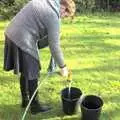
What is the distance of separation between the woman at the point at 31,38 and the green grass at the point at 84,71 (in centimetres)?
55

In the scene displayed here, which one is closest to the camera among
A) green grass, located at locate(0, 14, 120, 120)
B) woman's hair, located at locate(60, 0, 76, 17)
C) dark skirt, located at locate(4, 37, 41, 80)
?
dark skirt, located at locate(4, 37, 41, 80)

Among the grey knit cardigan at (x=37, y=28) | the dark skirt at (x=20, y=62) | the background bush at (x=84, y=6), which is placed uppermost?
the grey knit cardigan at (x=37, y=28)

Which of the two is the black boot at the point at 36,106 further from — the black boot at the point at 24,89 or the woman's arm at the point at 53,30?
the woman's arm at the point at 53,30

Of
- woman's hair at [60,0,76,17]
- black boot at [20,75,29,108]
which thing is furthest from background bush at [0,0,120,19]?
black boot at [20,75,29,108]

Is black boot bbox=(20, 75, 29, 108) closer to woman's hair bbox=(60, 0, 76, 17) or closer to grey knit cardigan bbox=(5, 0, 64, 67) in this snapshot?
grey knit cardigan bbox=(5, 0, 64, 67)

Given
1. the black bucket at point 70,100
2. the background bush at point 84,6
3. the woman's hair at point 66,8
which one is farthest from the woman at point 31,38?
the background bush at point 84,6

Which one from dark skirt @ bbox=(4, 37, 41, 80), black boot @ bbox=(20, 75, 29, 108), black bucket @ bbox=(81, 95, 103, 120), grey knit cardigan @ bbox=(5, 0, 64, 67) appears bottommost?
black bucket @ bbox=(81, 95, 103, 120)

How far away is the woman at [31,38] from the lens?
3.92 meters

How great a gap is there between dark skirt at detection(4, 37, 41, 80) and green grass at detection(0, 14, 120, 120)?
69cm

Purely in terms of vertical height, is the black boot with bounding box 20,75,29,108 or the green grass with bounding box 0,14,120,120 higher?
the black boot with bounding box 20,75,29,108

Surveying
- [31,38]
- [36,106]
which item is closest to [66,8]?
[36,106]

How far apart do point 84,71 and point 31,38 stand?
2159 millimetres

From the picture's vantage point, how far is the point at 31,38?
4.18 meters

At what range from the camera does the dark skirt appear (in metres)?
4.28
